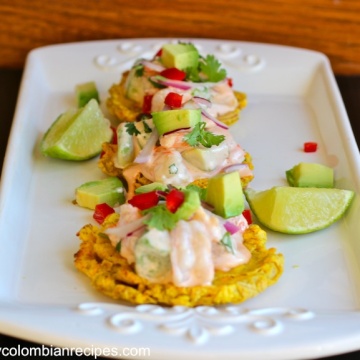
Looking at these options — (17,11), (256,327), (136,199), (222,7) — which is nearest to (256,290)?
(256,327)

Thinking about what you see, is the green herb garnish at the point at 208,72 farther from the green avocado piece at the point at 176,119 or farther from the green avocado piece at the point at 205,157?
the green avocado piece at the point at 205,157

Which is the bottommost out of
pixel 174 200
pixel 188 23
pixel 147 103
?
pixel 188 23

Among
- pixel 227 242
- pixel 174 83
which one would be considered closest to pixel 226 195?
pixel 227 242

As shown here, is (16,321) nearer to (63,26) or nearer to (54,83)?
(54,83)

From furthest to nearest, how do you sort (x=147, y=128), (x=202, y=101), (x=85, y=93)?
(x=85, y=93)
(x=202, y=101)
(x=147, y=128)

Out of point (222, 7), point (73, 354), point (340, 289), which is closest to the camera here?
point (73, 354)

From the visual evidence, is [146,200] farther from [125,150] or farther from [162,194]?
[125,150]

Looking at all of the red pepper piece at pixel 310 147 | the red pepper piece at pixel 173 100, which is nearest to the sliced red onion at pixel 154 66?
the red pepper piece at pixel 173 100

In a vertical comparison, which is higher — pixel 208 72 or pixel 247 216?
pixel 208 72
